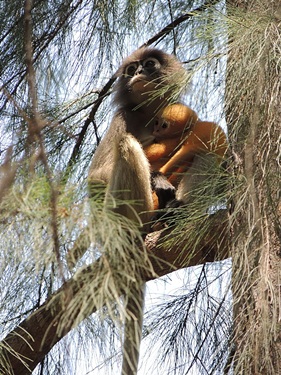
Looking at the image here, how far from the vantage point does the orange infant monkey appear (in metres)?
4.16

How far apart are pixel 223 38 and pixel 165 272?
1.24 m

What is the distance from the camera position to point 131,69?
15.3 ft

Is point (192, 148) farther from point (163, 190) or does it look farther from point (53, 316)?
point (53, 316)

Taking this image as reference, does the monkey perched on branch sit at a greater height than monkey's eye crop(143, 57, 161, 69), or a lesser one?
lesser

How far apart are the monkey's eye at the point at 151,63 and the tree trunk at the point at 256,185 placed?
52.8 inches

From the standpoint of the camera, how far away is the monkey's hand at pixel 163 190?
411cm

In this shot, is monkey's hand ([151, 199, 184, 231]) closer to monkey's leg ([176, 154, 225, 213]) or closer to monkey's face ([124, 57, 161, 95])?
monkey's leg ([176, 154, 225, 213])

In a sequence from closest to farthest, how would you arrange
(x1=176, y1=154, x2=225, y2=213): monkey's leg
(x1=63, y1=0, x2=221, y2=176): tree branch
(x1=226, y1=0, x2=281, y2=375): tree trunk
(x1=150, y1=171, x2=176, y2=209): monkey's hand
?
(x1=226, y1=0, x2=281, y2=375): tree trunk, (x1=176, y1=154, x2=225, y2=213): monkey's leg, (x1=150, y1=171, x2=176, y2=209): monkey's hand, (x1=63, y1=0, x2=221, y2=176): tree branch

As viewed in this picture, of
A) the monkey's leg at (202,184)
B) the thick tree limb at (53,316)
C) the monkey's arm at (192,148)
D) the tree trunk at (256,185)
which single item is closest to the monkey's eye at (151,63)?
the monkey's arm at (192,148)

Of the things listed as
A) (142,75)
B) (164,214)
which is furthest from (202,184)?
(142,75)

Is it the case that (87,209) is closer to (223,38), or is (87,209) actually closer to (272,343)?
(272,343)

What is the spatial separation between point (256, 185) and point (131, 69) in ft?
6.10

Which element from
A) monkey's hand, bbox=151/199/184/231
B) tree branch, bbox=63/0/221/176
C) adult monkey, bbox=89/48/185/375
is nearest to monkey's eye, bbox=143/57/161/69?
adult monkey, bbox=89/48/185/375

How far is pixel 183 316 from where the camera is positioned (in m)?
3.69
